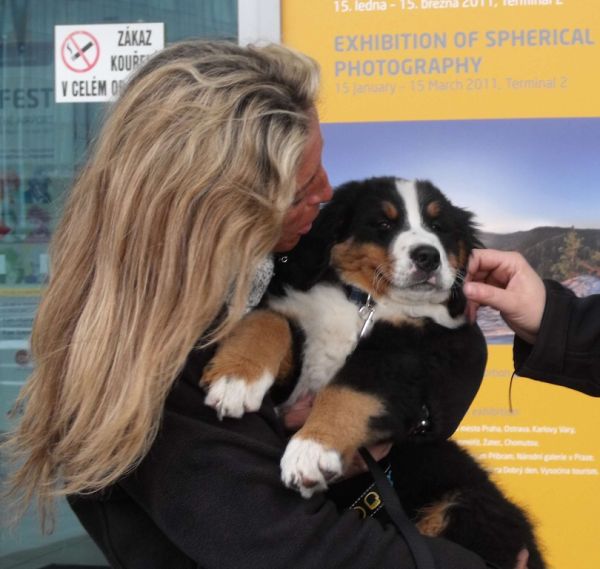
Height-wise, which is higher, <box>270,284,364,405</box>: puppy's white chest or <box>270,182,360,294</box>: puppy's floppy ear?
<box>270,182,360,294</box>: puppy's floppy ear

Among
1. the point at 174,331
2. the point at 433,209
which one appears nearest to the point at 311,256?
the point at 433,209

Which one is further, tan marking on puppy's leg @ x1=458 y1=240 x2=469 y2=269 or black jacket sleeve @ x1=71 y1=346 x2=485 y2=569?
tan marking on puppy's leg @ x1=458 y1=240 x2=469 y2=269

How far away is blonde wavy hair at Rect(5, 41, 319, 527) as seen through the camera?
1393 millimetres

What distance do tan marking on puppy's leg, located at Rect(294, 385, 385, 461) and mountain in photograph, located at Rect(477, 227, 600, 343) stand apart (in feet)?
5.35

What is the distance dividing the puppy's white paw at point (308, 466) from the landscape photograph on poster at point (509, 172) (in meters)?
1.80

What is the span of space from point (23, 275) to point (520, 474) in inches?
95.2

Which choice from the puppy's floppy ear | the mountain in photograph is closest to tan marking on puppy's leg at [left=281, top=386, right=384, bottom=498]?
the puppy's floppy ear

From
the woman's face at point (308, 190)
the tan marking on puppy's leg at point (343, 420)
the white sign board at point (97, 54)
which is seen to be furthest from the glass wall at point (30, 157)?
the tan marking on puppy's leg at point (343, 420)

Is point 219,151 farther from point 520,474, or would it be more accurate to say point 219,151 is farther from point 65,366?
point 520,474

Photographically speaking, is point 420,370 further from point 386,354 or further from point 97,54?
point 97,54

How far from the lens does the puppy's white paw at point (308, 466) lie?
148 centimetres

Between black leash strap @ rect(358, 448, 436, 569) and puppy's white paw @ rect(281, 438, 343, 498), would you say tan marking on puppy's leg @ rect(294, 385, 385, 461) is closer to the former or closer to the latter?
puppy's white paw @ rect(281, 438, 343, 498)

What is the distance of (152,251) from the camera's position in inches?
55.8

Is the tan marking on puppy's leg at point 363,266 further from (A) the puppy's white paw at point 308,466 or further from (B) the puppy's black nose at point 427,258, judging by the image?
(A) the puppy's white paw at point 308,466
